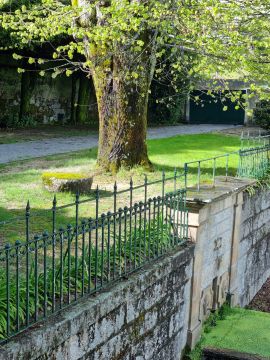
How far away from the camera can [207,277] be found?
834 cm

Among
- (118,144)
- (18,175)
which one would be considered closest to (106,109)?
(118,144)

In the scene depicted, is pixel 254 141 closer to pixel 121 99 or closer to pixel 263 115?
pixel 121 99

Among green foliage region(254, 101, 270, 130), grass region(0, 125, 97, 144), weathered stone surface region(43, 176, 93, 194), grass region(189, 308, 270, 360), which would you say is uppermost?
green foliage region(254, 101, 270, 130)

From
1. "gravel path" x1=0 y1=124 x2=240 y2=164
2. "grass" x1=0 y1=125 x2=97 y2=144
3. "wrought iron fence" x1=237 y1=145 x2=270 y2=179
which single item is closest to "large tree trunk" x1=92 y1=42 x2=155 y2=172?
"wrought iron fence" x1=237 y1=145 x2=270 y2=179

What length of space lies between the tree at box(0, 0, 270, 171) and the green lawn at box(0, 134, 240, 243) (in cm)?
78

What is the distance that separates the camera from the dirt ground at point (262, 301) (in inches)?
427

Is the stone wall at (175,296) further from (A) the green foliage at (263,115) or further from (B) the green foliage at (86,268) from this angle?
(A) the green foliage at (263,115)

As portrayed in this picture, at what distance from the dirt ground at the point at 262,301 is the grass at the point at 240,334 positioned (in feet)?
6.21

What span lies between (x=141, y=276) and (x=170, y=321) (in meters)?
1.27

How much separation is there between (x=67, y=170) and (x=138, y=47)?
375 centimetres

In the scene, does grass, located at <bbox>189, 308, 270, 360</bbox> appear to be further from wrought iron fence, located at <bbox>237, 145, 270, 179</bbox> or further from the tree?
the tree

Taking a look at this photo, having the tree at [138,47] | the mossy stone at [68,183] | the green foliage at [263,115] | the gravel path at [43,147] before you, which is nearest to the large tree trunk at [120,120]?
the tree at [138,47]

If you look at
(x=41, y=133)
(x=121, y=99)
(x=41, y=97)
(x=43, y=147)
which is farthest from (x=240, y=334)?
(x=41, y=97)

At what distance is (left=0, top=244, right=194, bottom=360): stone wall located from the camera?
4.39 m
